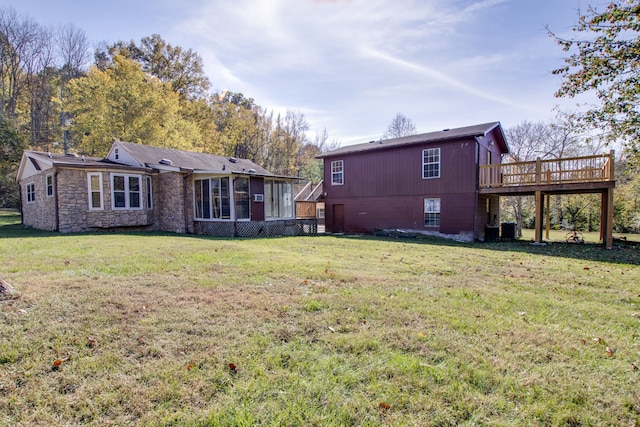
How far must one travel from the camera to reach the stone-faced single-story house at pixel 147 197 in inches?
534

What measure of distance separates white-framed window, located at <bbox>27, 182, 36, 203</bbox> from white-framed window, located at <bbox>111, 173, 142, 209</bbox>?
5.48 meters

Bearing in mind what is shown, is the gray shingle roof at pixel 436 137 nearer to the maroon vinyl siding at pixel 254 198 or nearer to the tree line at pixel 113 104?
the maroon vinyl siding at pixel 254 198

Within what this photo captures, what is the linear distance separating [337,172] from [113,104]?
15.5 meters

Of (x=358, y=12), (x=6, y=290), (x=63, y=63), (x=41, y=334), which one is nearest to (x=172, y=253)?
(x=6, y=290)

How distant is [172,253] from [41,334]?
477 cm

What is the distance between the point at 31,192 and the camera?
55.2ft

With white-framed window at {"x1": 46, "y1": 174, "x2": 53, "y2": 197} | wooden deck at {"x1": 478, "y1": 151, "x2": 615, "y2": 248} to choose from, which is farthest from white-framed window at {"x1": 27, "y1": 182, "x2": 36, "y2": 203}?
wooden deck at {"x1": 478, "y1": 151, "x2": 615, "y2": 248}

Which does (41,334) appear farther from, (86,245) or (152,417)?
(86,245)

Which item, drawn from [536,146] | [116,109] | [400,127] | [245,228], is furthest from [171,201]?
[400,127]

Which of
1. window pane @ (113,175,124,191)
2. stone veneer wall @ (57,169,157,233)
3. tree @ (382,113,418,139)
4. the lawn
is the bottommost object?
the lawn

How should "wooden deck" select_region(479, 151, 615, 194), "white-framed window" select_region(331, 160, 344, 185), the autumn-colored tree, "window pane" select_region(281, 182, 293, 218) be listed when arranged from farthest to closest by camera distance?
the autumn-colored tree, "white-framed window" select_region(331, 160, 344, 185), "window pane" select_region(281, 182, 293, 218), "wooden deck" select_region(479, 151, 615, 194)

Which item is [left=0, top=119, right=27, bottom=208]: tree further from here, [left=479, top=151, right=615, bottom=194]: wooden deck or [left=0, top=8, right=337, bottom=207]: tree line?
[left=479, top=151, right=615, bottom=194]: wooden deck

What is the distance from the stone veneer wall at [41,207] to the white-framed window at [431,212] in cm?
1624

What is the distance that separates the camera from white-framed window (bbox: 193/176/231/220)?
14.8 m
